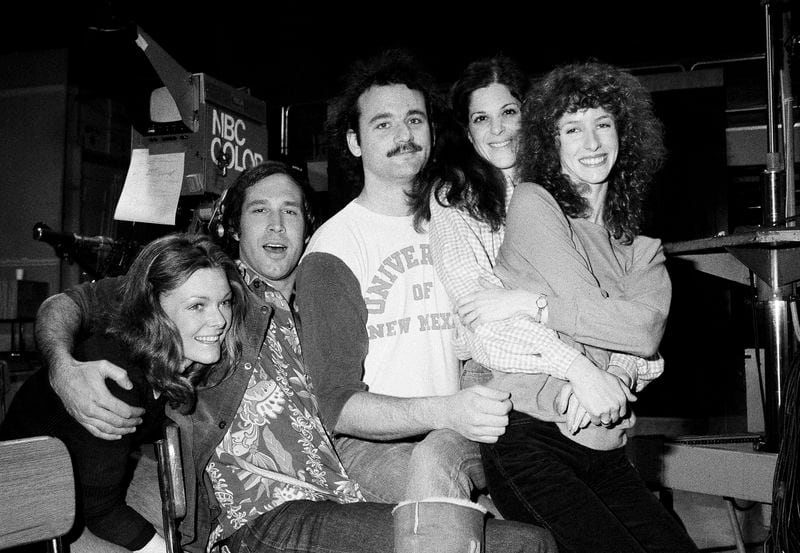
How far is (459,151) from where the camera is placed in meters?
1.94

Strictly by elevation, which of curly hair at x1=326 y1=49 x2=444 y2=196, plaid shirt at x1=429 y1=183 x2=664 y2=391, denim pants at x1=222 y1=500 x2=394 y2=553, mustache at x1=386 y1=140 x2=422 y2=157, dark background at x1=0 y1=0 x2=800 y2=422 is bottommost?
denim pants at x1=222 y1=500 x2=394 y2=553

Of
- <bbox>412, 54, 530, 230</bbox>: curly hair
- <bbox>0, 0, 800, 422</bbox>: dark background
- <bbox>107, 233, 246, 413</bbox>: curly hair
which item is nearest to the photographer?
<bbox>107, 233, 246, 413</bbox>: curly hair

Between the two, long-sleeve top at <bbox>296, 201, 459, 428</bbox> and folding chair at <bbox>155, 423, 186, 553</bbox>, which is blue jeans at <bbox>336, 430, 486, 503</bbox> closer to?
long-sleeve top at <bbox>296, 201, 459, 428</bbox>

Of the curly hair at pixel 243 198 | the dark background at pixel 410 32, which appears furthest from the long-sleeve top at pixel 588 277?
the dark background at pixel 410 32

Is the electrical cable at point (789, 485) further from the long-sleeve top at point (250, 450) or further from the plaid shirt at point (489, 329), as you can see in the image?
the long-sleeve top at point (250, 450)

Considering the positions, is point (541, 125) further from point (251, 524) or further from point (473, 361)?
point (251, 524)

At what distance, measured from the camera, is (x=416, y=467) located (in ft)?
4.79

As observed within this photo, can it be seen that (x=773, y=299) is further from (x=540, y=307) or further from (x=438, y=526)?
(x=438, y=526)

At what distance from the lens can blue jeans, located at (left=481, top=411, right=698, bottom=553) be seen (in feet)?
4.48

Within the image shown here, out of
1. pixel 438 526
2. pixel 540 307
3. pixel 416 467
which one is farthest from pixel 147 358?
pixel 540 307

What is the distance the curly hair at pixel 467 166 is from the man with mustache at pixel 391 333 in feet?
0.15

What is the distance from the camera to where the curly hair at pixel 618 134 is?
1683 mm

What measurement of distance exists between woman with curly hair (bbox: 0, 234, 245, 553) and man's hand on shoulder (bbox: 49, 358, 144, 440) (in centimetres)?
3

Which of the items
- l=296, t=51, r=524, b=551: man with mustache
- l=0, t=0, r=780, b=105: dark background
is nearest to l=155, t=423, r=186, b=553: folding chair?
l=296, t=51, r=524, b=551: man with mustache
